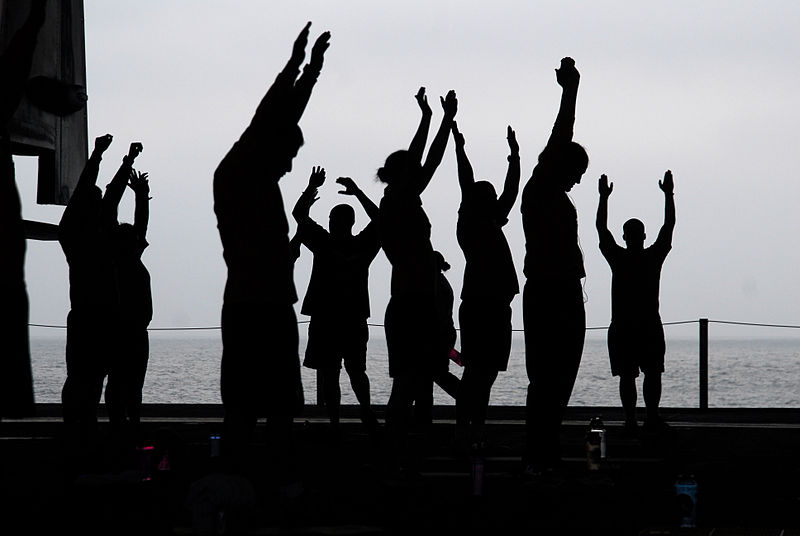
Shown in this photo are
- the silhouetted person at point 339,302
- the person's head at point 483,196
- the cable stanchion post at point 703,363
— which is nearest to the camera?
the person's head at point 483,196

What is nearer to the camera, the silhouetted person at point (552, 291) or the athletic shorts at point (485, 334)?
the silhouetted person at point (552, 291)

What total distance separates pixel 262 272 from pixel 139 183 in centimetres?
297

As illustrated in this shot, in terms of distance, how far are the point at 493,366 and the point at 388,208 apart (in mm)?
1362

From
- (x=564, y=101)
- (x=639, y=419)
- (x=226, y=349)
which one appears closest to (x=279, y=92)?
(x=226, y=349)

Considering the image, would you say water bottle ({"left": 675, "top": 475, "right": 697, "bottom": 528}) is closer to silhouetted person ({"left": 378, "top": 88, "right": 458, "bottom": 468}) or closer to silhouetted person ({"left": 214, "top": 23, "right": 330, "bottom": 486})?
silhouetted person ({"left": 214, "top": 23, "right": 330, "bottom": 486})

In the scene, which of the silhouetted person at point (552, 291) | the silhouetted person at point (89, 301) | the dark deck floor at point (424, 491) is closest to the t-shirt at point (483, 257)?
the silhouetted person at point (552, 291)

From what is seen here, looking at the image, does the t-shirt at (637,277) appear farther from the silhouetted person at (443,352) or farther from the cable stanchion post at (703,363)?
the cable stanchion post at (703,363)

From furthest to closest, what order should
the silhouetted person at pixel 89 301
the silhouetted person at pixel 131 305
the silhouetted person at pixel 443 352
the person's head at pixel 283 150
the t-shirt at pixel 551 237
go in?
the silhouetted person at pixel 443 352 → the silhouetted person at pixel 131 305 → the silhouetted person at pixel 89 301 → the t-shirt at pixel 551 237 → the person's head at pixel 283 150

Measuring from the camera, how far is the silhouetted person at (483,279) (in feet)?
23.7

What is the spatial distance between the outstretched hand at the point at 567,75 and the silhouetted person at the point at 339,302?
2.45 m

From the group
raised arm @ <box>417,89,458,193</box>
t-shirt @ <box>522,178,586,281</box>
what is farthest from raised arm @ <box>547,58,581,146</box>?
raised arm @ <box>417,89,458,193</box>

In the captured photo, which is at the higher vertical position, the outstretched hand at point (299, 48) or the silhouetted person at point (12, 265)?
the outstretched hand at point (299, 48)

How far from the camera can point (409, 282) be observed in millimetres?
6363

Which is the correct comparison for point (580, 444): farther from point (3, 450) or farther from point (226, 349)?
point (226, 349)
